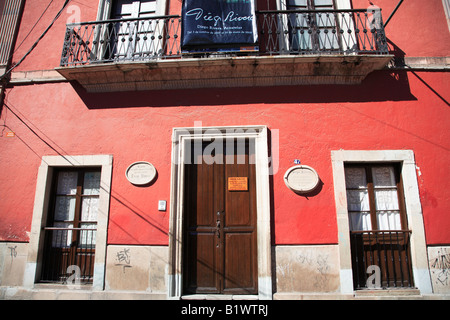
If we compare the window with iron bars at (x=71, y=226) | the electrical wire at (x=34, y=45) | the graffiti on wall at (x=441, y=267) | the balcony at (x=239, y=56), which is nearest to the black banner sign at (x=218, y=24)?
the balcony at (x=239, y=56)

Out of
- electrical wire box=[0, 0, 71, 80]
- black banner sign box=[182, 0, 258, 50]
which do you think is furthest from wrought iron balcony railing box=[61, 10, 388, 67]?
electrical wire box=[0, 0, 71, 80]

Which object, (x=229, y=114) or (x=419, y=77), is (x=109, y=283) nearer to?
(x=229, y=114)

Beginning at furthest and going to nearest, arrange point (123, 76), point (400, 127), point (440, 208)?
1. point (123, 76)
2. point (400, 127)
3. point (440, 208)

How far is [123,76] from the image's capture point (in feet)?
17.2

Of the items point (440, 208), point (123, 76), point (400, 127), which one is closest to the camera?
point (440, 208)

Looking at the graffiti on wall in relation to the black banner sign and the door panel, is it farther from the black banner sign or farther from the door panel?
the black banner sign

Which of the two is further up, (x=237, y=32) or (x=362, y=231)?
(x=237, y=32)

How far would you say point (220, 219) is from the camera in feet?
15.9

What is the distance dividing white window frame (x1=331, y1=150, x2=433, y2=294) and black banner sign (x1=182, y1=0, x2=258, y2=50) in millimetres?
2857

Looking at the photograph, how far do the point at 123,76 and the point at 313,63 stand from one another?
3649 millimetres

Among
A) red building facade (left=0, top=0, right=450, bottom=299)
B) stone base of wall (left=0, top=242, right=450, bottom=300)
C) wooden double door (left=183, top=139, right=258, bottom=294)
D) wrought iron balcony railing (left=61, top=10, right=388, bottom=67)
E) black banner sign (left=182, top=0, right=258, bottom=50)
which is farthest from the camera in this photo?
wrought iron balcony railing (left=61, top=10, right=388, bottom=67)

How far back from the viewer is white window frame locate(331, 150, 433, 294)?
4.42 m

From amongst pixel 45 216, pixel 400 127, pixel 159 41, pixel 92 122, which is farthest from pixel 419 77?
pixel 45 216

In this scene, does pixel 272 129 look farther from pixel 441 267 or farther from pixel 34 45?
pixel 34 45
